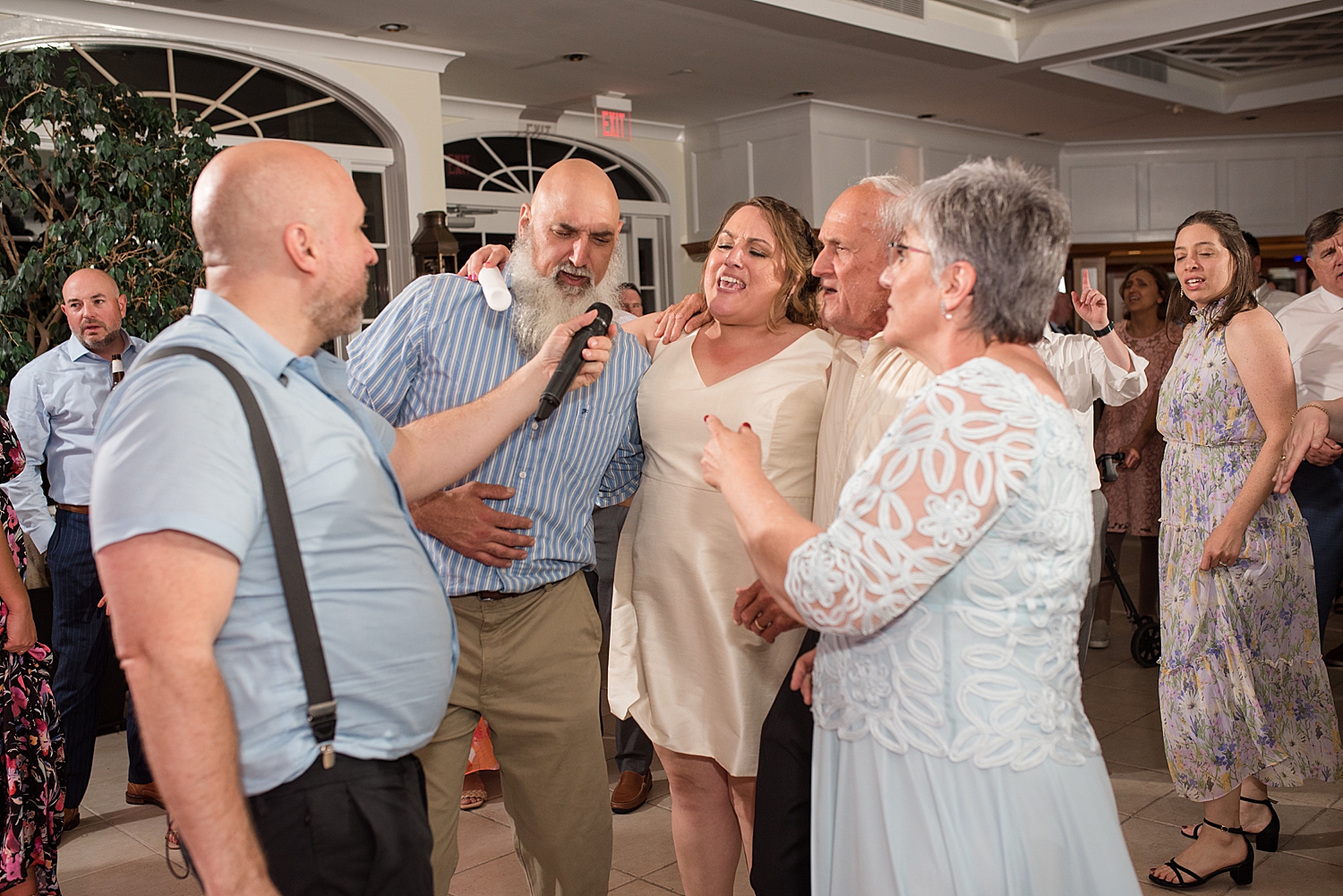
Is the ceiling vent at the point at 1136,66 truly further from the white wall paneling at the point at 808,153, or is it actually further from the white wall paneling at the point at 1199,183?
the white wall paneling at the point at 1199,183

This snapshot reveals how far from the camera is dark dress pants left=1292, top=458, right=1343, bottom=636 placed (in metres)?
3.38

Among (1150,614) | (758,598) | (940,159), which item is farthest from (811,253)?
(940,159)

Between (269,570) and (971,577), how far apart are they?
84 cm

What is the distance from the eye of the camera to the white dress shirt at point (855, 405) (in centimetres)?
171

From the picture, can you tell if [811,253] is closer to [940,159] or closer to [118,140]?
[118,140]

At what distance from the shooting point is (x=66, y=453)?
3906 millimetres

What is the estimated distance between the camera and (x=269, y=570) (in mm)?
1170

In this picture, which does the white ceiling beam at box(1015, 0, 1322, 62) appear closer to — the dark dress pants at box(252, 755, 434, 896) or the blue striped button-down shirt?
the blue striped button-down shirt

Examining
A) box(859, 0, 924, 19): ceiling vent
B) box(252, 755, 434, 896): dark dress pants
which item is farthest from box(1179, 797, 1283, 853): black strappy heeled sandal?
box(859, 0, 924, 19): ceiling vent

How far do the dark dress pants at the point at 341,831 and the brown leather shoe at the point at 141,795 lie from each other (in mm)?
2876

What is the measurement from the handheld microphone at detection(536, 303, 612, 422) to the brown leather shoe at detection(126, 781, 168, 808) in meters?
2.69

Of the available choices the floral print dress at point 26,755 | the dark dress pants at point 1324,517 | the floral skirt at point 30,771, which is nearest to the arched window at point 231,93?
the floral print dress at point 26,755

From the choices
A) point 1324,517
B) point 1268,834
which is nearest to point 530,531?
point 1268,834

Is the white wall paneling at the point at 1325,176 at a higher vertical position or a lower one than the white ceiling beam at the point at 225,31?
lower
